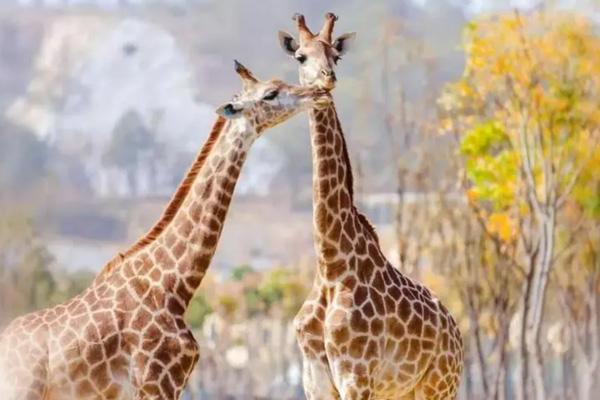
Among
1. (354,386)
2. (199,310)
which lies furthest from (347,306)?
(199,310)

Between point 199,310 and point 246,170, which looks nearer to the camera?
point 199,310

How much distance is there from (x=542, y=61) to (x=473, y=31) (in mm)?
696

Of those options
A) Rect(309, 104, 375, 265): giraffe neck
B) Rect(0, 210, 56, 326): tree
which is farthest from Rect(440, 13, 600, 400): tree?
Rect(0, 210, 56, 326): tree

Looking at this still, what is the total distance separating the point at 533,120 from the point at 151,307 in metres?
7.96

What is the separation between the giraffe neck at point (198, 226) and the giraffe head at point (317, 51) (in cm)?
49

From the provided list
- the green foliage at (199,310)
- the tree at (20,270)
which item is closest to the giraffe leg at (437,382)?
the tree at (20,270)

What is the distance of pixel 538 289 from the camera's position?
13.5m

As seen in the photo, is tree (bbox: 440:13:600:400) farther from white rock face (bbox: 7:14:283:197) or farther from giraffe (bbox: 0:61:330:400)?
white rock face (bbox: 7:14:283:197)

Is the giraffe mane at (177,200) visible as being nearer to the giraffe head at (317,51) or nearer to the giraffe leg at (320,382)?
the giraffe head at (317,51)

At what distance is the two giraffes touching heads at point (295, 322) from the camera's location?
6.36 m

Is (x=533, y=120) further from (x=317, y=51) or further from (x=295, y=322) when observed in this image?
(x=295, y=322)

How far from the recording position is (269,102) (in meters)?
6.58

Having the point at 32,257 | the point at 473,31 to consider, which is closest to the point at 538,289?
the point at 473,31

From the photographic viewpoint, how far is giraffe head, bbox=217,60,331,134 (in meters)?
6.57
